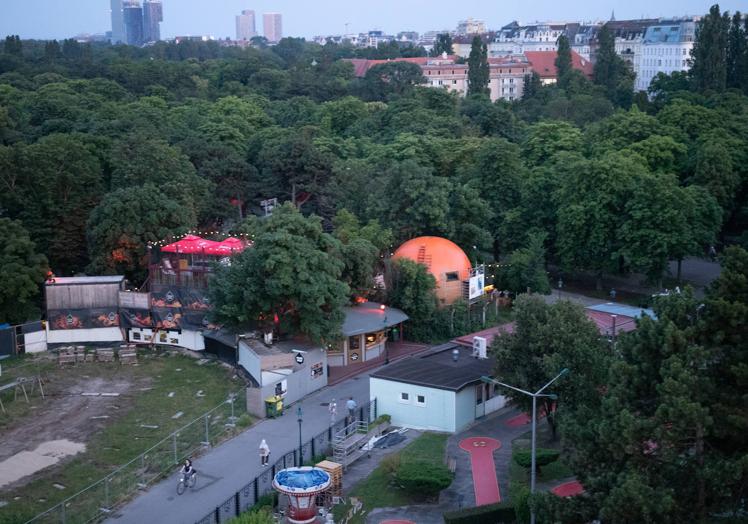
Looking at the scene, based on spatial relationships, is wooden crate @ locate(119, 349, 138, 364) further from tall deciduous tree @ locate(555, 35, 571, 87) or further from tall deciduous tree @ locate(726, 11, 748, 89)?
tall deciduous tree @ locate(555, 35, 571, 87)

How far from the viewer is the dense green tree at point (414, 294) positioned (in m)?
41.5

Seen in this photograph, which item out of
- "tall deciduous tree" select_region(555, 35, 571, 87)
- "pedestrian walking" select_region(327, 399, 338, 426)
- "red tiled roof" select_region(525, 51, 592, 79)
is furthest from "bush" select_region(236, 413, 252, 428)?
"red tiled roof" select_region(525, 51, 592, 79)

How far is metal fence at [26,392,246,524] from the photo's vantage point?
84.5 feet

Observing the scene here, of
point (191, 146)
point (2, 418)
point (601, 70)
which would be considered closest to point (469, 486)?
point (2, 418)

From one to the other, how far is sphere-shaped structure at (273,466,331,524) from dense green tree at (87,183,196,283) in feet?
75.9

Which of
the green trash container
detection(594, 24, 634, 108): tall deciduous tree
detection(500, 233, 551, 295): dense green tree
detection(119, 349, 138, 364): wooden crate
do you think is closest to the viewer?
the green trash container

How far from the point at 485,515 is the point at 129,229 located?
27222 millimetres

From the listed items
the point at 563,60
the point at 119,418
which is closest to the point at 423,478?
the point at 119,418

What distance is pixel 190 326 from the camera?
4119 cm

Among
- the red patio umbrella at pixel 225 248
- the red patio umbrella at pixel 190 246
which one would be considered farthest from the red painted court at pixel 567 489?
the red patio umbrella at pixel 190 246

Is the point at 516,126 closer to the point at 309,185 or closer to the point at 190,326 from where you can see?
the point at 309,185

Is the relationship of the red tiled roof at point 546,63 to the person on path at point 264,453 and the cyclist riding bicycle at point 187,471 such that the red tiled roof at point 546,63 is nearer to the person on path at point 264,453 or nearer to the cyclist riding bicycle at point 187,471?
the person on path at point 264,453

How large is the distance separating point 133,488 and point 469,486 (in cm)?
988

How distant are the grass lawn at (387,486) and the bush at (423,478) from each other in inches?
18.9
